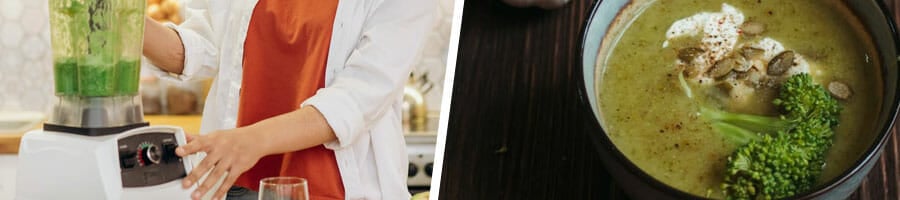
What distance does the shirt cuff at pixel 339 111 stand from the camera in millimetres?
926

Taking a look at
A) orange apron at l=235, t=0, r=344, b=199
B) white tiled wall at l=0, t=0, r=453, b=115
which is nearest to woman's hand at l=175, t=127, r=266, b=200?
orange apron at l=235, t=0, r=344, b=199

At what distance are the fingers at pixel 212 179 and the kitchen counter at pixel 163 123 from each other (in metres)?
0.96

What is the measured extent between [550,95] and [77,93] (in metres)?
0.41

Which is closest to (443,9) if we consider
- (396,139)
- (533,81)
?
(396,139)

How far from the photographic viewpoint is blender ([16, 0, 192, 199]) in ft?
2.39

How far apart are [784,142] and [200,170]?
51 centimetres

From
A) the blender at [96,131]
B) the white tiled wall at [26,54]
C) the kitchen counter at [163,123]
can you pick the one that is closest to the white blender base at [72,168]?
the blender at [96,131]

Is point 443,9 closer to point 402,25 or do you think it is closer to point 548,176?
point 402,25

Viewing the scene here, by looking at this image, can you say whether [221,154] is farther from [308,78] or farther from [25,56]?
[25,56]

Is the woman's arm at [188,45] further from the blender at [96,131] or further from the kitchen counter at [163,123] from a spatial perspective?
the kitchen counter at [163,123]

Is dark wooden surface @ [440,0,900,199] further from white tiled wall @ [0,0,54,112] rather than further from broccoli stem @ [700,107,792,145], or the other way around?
white tiled wall @ [0,0,54,112]

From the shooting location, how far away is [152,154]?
0.76m

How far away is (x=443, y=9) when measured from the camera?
208 cm

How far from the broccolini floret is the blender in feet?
1.56
